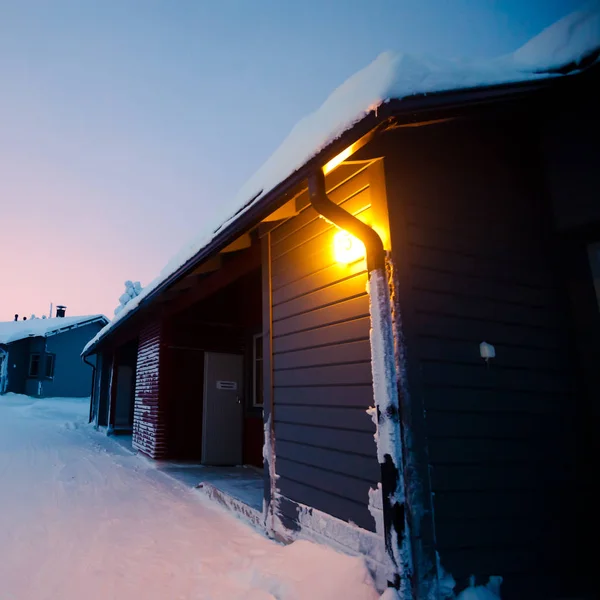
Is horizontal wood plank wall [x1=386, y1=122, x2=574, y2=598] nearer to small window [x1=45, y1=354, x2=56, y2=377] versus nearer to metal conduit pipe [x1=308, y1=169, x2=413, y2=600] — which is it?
metal conduit pipe [x1=308, y1=169, x2=413, y2=600]

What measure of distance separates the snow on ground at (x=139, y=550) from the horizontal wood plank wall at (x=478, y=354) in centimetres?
A: 92

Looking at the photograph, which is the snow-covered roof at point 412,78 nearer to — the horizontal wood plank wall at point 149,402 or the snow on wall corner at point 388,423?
the snow on wall corner at point 388,423

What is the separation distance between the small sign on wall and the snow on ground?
2.20 m

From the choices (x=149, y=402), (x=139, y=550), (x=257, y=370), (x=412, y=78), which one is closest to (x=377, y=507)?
(x=139, y=550)

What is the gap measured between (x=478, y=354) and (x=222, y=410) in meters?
6.23

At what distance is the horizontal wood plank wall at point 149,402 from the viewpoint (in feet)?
26.4

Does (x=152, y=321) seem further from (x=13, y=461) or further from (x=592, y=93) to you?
(x=592, y=93)

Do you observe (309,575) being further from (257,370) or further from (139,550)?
(257,370)

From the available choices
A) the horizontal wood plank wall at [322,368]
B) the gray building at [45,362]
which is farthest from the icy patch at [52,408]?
the horizontal wood plank wall at [322,368]

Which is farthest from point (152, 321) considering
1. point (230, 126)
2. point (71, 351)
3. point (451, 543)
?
point (71, 351)

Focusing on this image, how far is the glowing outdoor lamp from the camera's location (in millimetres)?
3062

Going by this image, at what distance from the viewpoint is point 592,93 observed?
3.36 meters

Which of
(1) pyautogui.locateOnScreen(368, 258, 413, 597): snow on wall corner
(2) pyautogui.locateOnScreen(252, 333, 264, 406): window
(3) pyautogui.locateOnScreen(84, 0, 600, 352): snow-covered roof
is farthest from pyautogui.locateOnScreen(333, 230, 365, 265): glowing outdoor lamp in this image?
(2) pyautogui.locateOnScreen(252, 333, 264, 406): window

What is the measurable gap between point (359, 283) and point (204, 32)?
1468cm
